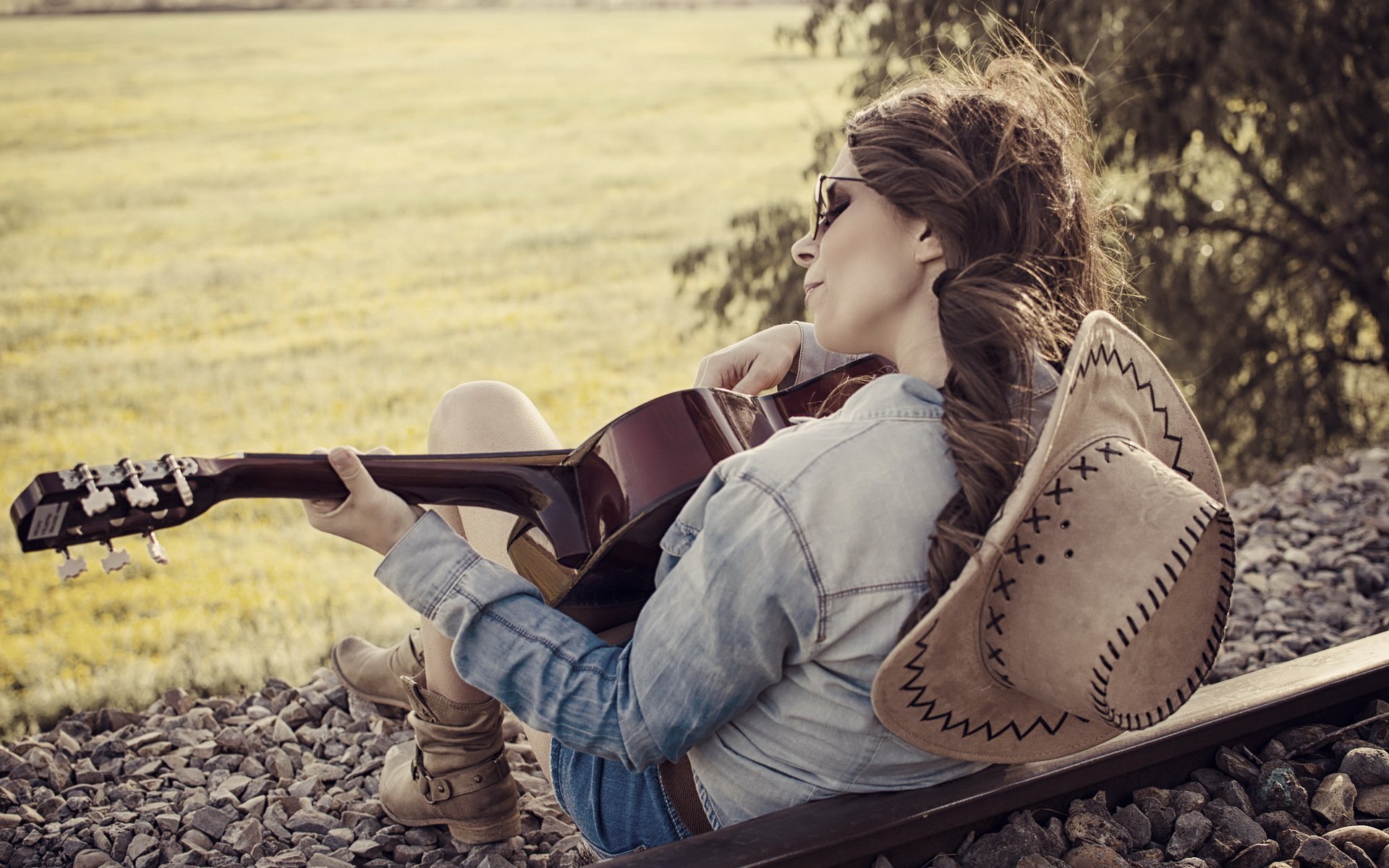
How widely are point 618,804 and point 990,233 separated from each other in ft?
4.27

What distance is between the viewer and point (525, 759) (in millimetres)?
3479

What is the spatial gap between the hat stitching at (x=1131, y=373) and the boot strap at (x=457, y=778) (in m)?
1.71

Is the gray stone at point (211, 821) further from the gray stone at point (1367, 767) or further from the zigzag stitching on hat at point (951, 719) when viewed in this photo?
the gray stone at point (1367, 767)

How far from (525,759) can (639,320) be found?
8.29 m

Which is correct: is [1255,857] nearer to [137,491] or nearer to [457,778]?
[457,778]

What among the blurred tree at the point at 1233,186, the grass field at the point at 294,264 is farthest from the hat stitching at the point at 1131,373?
the blurred tree at the point at 1233,186

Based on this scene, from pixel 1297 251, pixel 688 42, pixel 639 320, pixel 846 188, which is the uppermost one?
pixel 688 42

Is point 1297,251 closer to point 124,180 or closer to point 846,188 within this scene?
point 846,188

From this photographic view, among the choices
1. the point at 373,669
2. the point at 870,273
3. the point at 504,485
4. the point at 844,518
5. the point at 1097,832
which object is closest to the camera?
the point at 844,518

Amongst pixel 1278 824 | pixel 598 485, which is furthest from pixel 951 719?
pixel 1278 824

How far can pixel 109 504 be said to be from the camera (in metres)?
1.92

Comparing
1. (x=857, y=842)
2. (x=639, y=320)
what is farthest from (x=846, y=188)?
(x=639, y=320)

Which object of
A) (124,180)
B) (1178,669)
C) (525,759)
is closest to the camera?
(1178,669)

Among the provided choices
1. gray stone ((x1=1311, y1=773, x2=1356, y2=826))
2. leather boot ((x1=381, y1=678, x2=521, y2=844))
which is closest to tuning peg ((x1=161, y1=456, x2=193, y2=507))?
leather boot ((x1=381, y1=678, x2=521, y2=844))
